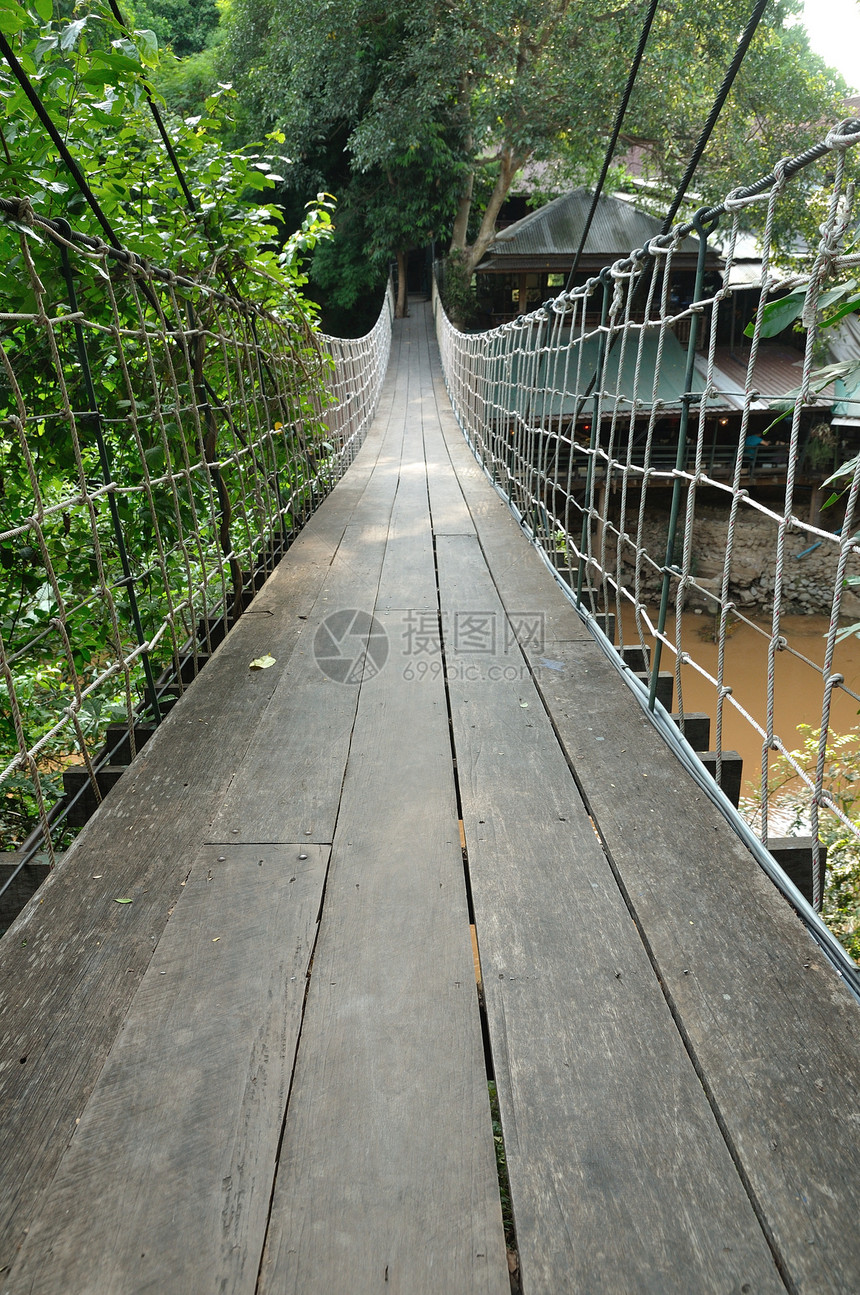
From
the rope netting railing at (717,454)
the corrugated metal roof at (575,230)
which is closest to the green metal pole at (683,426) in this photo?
the rope netting railing at (717,454)

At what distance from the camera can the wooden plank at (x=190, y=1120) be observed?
2.25ft

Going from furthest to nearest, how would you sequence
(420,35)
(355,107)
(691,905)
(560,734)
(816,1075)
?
(355,107) → (420,35) → (560,734) → (691,905) → (816,1075)

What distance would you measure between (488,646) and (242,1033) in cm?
137

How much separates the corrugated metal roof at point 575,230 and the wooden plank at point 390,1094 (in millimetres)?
14110

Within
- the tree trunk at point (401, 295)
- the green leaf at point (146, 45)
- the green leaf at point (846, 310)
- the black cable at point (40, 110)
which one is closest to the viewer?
the green leaf at point (846, 310)

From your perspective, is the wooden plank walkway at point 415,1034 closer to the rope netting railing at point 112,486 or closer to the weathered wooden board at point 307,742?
the weathered wooden board at point 307,742

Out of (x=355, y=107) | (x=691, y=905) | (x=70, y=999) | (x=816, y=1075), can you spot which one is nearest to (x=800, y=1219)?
(x=816, y=1075)

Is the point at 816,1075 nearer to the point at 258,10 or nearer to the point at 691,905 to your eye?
the point at 691,905

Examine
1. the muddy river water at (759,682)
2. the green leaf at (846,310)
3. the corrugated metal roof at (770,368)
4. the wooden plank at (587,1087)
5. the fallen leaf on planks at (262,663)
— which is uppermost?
the green leaf at (846,310)

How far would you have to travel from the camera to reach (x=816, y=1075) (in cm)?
85

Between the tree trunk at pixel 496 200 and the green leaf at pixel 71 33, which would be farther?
the tree trunk at pixel 496 200

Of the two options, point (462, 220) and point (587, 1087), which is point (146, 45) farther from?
point (462, 220)

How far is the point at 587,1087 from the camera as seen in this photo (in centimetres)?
84

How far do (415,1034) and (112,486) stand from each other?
1071 millimetres
